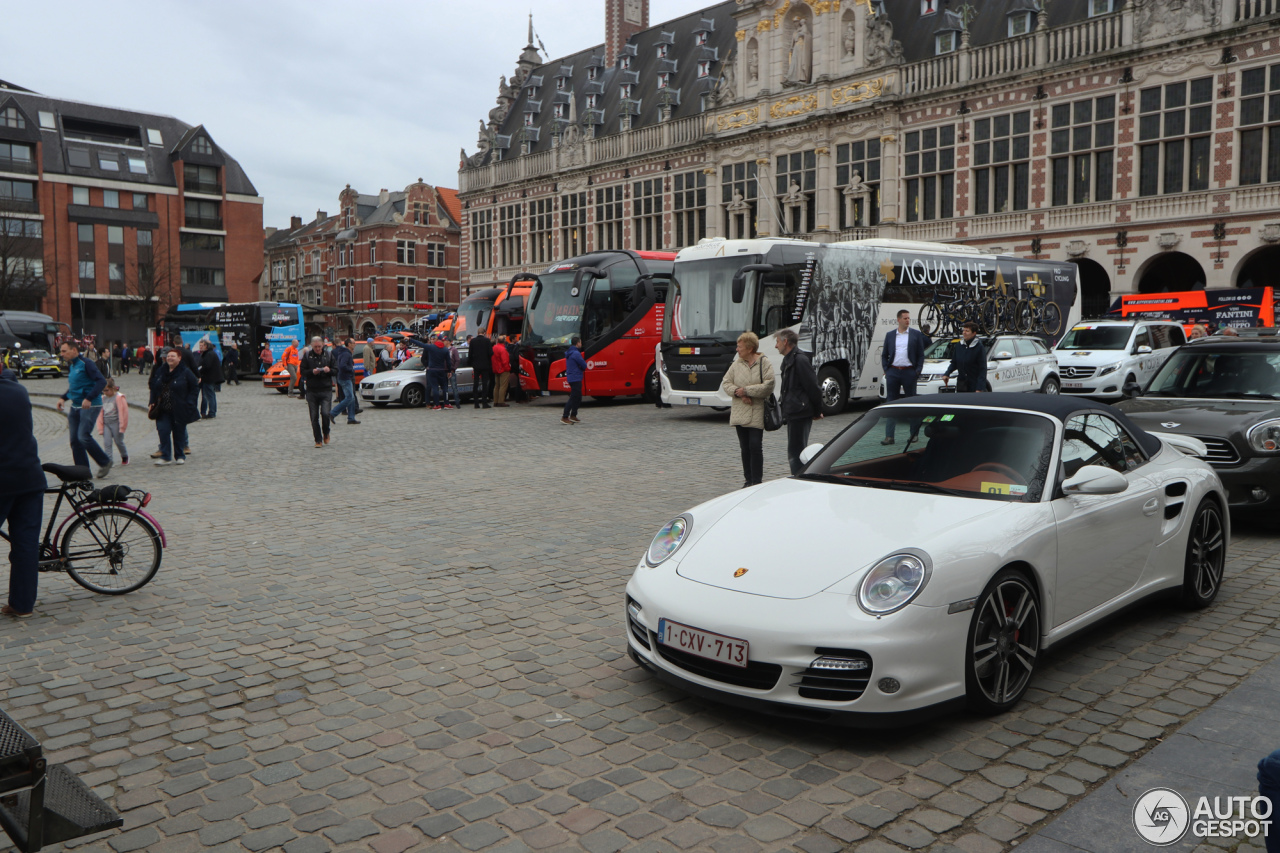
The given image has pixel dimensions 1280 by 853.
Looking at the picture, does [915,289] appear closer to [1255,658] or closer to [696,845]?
[1255,658]

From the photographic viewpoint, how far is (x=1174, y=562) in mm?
5527

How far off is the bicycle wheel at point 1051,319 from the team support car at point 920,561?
2019cm

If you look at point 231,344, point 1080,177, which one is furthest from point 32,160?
point 1080,177

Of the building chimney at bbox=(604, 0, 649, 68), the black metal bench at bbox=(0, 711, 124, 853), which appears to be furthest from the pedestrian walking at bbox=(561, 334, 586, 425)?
the building chimney at bbox=(604, 0, 649, 68)

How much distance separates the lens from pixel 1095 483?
4586 mm

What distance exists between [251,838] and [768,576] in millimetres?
2248

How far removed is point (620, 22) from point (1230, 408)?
163ft

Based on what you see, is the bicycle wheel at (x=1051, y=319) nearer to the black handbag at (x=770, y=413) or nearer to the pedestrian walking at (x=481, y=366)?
the pedestrian walking at (x=481, y=366)

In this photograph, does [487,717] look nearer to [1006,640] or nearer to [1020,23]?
[1006,640]

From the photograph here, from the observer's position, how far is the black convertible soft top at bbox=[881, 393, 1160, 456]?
16.8 feet

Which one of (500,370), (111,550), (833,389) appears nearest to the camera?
(111,550)

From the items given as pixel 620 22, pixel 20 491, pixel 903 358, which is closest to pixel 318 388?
pixel 903 358

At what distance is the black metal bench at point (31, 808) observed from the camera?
2.53 meters

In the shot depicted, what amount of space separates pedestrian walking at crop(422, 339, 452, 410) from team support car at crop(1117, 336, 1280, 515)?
17.1 metres
